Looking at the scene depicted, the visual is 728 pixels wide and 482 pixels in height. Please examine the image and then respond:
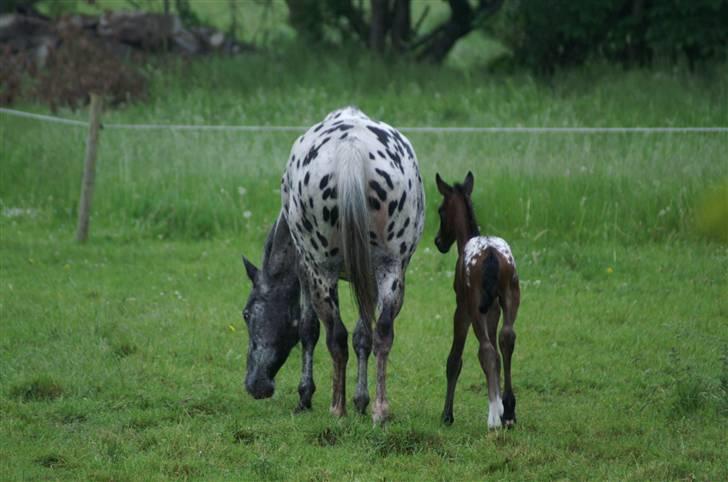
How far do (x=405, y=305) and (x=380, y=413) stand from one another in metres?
3.38

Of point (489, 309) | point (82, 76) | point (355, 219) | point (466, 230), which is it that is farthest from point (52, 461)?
point (82, 76)

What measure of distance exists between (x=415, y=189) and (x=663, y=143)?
22.1 feet

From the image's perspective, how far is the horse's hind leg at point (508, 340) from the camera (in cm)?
626

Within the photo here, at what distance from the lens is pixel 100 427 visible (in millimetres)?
6648

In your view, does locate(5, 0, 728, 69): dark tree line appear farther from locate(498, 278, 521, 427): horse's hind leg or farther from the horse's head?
locate(498, 278, 521, 427): horse's hind leg

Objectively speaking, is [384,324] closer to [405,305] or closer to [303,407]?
[303,407]

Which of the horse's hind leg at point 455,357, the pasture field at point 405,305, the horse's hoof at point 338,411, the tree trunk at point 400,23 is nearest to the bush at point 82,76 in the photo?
the pasture field at point 405,305

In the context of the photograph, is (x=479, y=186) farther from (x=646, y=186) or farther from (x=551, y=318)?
(x=551, y=318)

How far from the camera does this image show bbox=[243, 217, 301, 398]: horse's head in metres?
7.25

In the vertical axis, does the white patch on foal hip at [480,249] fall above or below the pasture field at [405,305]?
above

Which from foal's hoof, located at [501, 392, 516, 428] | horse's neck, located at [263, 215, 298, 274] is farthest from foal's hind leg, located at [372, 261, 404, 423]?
horse's neck, located at [263, 215, 298, 274]

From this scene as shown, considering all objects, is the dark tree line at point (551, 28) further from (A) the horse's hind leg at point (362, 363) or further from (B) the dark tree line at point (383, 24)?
(A) the horse's hind leg at point (362, 363)

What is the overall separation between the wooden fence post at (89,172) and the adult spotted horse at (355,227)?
211 inches

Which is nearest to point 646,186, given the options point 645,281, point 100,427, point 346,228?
point 645,281
